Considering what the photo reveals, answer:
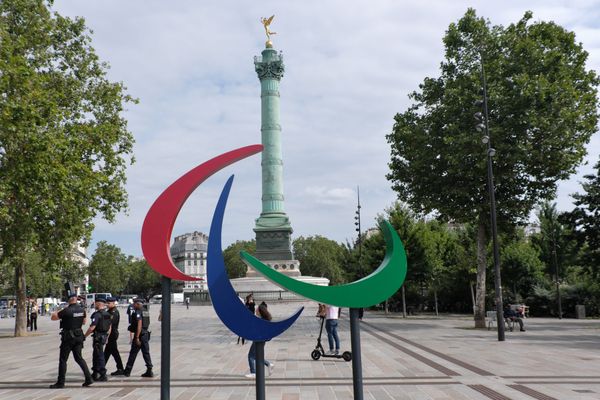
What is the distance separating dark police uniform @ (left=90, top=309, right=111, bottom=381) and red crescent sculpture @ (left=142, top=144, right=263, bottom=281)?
5.26m

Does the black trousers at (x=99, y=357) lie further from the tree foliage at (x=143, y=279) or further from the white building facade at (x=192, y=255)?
the white building facade at (x=192, y=255)

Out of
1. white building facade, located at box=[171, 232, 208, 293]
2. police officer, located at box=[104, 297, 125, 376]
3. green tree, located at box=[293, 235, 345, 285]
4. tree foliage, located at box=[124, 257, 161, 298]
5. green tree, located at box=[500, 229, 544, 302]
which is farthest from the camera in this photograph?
white building facade, located at box=[171, 232, 208, 293]

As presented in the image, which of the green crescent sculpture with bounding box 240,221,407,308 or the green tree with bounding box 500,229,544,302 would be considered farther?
the green tree with bounding box 500,229,544,302

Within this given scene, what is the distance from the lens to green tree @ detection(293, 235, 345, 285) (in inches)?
4451

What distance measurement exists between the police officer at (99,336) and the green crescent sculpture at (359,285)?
22.8 ft

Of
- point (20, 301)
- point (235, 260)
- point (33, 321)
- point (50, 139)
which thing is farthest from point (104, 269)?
point (50, 139)

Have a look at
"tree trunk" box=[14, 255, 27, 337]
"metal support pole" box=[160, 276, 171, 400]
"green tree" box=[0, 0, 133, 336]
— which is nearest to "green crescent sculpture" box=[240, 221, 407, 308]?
"metal support pole" box=[160, 276, 171, 400]

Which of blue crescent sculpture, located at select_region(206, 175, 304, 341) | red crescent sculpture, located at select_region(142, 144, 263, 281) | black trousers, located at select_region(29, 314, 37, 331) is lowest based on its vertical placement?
black trousers, located at select_region(29, 314, 37, 331)

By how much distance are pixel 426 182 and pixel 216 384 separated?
767 inches

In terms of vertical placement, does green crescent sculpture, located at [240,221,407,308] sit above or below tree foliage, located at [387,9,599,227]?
below

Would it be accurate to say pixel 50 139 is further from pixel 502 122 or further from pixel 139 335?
pixel 502 122

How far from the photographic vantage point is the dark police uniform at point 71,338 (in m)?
11.4

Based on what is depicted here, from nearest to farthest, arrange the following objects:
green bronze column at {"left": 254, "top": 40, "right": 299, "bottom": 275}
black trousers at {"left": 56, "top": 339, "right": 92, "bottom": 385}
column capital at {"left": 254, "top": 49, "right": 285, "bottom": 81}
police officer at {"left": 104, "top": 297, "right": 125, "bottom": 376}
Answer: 1. black trousers at {"left": 56, "top": 339, "right": 92, "bottom": 385}
2. police officer at {"left": 104, "top": 297, "right": 125, "bottom": 376}
3. green bronze column at {"left": 254, "top": 40, "right": 299, "bottom": 275}
4. column capital at {"left": 254, "top": 49, "right": 285, "bottom": 81}

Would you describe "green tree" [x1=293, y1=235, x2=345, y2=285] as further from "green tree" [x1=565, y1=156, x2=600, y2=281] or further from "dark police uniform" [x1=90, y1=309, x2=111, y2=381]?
"dark police uniform" [x1=90, y1=309, x2=111, y2=381]
